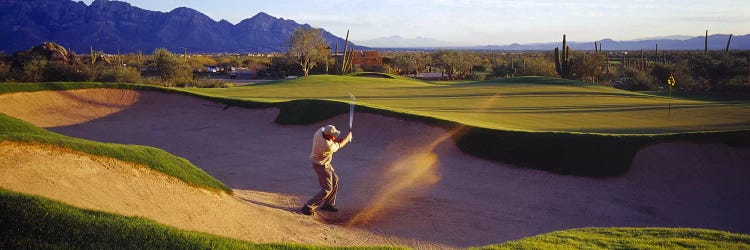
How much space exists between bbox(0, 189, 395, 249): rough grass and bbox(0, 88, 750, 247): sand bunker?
7.97 ft

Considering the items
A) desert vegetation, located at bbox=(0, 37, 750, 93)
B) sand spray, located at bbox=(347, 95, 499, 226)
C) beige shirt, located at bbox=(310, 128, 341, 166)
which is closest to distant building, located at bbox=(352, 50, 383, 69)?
desert vegetation, located at bbox=(0, 37, 750, 93)

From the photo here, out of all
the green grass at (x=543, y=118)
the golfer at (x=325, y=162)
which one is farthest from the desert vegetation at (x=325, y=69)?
the golfer at (x=325, y=162)

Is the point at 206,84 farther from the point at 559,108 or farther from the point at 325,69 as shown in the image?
the point at 559,108

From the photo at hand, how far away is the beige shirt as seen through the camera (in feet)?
29.5

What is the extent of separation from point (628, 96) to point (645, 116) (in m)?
8.63

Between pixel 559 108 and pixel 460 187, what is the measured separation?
37.4 ft

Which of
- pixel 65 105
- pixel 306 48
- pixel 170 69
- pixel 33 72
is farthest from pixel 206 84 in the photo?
pixel 65 105

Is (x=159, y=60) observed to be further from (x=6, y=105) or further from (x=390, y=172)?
(x=390, y=172)

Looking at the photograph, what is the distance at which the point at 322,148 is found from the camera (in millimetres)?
9070

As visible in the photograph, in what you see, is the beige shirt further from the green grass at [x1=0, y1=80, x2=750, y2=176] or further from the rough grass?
the green grass at [x1=0, y1=80, x2=750, y2=176]

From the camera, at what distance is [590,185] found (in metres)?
11.6

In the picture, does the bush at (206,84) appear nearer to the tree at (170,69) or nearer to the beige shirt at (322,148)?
the tree at (170,69)

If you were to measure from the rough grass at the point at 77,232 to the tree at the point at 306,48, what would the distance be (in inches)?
2018

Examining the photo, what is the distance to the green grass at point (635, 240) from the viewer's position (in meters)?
6.33
